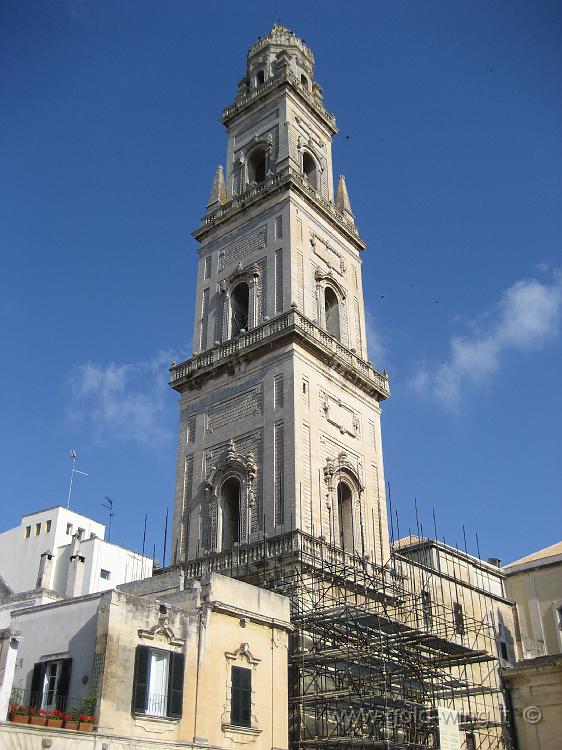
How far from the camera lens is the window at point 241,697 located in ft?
73.5

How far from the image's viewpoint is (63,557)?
5134 cm

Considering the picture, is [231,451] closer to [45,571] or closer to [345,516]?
[345,516]

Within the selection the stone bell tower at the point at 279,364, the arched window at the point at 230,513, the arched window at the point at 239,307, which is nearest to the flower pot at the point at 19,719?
the stone bell tower at the point at 279,364

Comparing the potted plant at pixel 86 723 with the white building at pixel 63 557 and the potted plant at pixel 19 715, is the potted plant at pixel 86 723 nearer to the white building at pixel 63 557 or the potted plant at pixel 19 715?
the potted plant at pixel 19 715

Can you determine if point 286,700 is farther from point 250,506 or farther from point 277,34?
point 277,34

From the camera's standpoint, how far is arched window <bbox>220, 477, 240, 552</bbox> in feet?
109

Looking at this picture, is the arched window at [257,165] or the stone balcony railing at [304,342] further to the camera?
the arched window at [257,165]

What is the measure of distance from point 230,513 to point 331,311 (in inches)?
431

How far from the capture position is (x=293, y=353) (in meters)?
34.2

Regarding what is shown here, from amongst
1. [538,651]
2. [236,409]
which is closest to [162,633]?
[236,409]

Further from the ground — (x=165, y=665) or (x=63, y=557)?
(x=63, y=557)

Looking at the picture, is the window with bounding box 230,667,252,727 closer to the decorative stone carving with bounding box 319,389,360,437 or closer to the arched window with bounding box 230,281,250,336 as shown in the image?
the decorative stone carving with bounding box 319,389,360,437

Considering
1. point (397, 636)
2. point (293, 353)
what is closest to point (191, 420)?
point (293, 353)

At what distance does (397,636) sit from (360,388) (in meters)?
13.0
